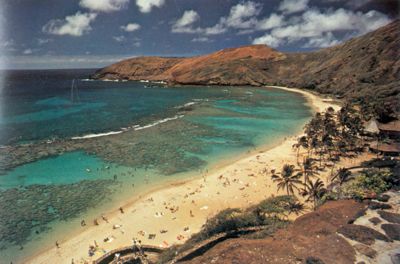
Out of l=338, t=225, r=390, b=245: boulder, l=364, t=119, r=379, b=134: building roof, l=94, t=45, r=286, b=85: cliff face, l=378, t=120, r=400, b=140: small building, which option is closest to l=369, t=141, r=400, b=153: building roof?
l=378, t=120, r=400, b=140: small building

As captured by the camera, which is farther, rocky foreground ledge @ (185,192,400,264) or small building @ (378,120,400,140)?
small building @ (378,120,400,140)

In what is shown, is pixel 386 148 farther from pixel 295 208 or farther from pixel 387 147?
pixel 295 208

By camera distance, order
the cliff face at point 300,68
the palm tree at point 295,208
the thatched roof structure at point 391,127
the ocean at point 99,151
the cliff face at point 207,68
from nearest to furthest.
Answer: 1. the palm tree at point 295,208
2. the ocean at point 99,151
3. the thatched roof structure at point 391,127
4. the cliff face at point 300,68
5. the cliff face at point 207,68

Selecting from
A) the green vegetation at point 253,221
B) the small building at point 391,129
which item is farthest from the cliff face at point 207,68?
the green vegetation at point 253,221

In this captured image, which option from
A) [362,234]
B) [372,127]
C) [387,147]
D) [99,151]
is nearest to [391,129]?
[372,127]

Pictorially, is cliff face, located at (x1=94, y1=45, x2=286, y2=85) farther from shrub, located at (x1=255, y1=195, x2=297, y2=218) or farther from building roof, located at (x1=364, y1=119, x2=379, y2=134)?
shrub, located at (x1=255, y1=195, x2=297, y2=218)

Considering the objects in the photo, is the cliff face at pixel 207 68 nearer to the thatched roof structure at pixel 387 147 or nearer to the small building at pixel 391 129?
the small building at pixel 391 129
